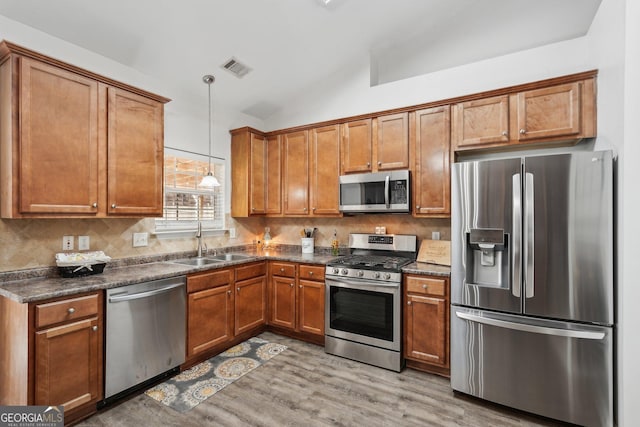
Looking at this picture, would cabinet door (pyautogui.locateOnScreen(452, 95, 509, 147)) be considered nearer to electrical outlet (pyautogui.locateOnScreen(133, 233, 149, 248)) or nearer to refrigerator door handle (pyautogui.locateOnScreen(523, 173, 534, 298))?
refrigerator door handle (pyautogui.locateOnScreen(523, 173, 534, 298))

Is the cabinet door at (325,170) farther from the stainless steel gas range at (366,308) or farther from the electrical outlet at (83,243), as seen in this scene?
the electrical outlet at (83,243)

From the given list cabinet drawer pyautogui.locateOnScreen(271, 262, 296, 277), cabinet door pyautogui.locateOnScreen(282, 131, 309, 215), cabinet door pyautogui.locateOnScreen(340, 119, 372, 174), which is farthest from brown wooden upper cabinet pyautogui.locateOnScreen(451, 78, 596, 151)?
cabinet drawer pyautogui.locateOnScreen(271, 262, 296, 277)

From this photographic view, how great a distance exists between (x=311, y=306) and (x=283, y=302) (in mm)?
381

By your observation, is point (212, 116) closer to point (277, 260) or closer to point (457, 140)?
point (277, 260)

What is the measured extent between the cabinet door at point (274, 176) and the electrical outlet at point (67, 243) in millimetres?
2114

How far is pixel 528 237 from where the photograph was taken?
7.38ft

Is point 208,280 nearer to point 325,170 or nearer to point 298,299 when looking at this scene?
point 298,299

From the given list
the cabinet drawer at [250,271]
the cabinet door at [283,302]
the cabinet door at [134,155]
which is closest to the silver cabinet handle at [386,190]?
the cabinet door at [283,302]

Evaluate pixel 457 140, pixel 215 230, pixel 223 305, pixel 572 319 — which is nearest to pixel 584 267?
pixel 572 319

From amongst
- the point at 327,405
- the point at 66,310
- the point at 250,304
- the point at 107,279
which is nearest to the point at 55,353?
the point at 66,310

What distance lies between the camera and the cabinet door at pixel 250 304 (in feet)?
11.0

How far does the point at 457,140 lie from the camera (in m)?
2.99

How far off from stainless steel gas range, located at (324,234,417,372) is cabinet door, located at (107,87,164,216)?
6.04 feet

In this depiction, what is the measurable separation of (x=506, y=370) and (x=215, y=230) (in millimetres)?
3237
